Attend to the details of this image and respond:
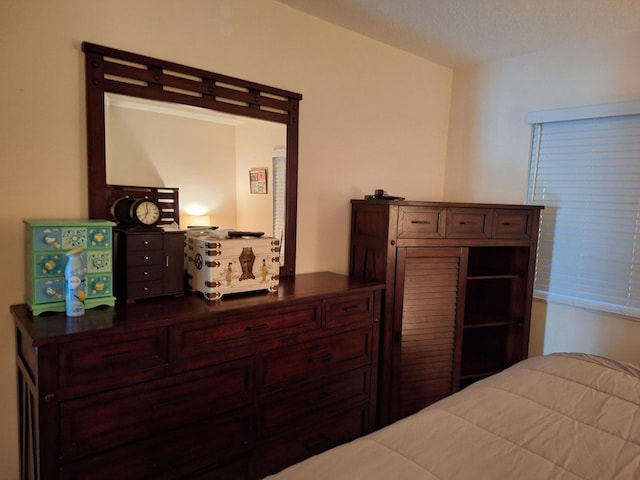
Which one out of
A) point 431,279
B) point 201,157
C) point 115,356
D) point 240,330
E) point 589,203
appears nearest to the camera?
point 115,356

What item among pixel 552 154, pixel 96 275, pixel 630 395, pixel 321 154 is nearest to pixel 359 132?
pixel 321 154

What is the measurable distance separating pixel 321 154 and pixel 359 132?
0.36 meters

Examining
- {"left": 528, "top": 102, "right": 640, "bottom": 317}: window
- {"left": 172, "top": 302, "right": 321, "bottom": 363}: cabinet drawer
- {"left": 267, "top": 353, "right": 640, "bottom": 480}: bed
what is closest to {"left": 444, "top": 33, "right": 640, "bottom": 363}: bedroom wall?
{"left": 528, "top": 102, "right": 640, "bottom": 317}: window

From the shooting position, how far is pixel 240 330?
1687 mm

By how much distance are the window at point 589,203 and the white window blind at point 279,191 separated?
174 centimetres

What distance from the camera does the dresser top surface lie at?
1.32 metres

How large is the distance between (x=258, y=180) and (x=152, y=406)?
1.23 m

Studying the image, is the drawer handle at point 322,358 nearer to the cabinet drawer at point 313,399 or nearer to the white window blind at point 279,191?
the cabinet drawer at point 313,399

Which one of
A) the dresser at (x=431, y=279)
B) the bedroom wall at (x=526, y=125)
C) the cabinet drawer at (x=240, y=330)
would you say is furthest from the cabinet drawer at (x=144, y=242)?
the bedroom wall at (x=526, y=125)

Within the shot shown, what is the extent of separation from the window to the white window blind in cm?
174

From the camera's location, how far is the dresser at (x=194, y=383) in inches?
51.9

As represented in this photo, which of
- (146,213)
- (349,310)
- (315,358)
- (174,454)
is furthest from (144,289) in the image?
(349,310)

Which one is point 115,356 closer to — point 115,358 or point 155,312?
point 115,358

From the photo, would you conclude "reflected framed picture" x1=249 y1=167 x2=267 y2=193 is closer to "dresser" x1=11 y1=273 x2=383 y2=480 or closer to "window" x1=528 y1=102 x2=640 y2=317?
"dresser" x1=11 y1=273 x2=383 y2=480
